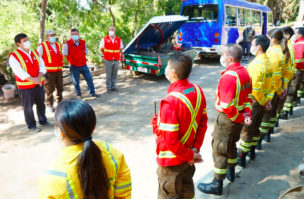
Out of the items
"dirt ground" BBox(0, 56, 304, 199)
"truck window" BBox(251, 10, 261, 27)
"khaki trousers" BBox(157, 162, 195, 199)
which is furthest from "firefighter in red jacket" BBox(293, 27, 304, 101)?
"truck window" BBox(251, 10, 261, 27)

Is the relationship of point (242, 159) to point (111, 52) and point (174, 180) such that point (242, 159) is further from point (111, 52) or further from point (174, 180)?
point (111, 52)

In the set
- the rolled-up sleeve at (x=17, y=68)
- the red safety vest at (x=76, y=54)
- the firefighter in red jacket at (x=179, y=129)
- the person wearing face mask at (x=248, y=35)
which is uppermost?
the person wearing face mask at (x=248, y=35)

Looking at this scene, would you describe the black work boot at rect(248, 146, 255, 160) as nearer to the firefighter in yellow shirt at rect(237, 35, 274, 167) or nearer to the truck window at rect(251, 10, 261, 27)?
the firefighter in yellow shirt at rect(237, 35, 274, 167)

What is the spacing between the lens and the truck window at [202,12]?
1019 cm

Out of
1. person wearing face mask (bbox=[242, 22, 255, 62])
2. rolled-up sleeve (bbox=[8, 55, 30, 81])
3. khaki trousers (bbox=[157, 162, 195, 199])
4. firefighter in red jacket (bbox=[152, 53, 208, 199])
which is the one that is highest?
person wearing face mask (bbox=[242, 22, 255, 62])

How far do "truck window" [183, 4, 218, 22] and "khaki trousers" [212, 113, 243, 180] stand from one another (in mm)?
8491

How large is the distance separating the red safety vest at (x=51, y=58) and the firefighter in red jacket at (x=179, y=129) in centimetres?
430

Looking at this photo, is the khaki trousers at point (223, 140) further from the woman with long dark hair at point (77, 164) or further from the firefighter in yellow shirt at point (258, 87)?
the woman with long dark hair at point (77, 164)

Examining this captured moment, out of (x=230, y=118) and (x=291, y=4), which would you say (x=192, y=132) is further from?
(x=291, y=4)

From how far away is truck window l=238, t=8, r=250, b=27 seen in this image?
1133 centimetres

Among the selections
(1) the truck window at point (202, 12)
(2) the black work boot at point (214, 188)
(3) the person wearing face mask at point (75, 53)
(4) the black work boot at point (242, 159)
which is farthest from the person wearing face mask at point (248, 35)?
(2) the black work boot at point (214, 188)

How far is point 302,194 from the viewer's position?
243cm

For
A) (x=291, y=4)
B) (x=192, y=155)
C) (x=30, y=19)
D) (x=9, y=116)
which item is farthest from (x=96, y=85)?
(x=291, y=4)

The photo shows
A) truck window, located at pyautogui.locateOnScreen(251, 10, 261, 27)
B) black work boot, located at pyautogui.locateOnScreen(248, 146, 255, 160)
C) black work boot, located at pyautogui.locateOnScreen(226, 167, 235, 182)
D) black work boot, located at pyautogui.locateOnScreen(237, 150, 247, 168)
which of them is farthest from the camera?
truck window, located at pyautogui.locateOnScreen(251, 10, 261, 27)
